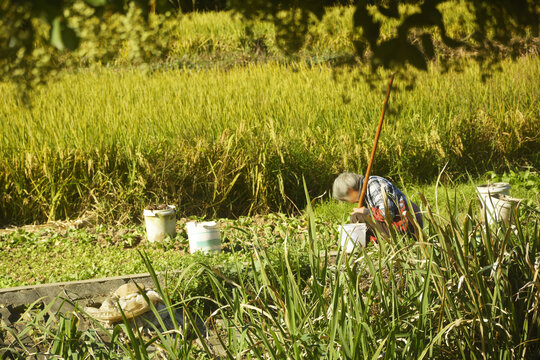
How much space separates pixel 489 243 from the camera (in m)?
2.23

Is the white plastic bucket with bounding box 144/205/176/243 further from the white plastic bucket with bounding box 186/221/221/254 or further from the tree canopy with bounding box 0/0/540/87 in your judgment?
the tree canopy with bounding box 0/0/540/87

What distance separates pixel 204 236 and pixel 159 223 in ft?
1.78

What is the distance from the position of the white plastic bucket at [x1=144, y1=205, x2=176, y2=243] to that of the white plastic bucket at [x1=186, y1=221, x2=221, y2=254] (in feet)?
1.26

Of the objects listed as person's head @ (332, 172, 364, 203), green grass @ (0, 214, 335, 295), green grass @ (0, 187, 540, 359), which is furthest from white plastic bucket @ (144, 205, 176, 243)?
green grass @ (0, 187, 540, 359)

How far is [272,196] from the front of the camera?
5090 mm

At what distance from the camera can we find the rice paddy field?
211cm

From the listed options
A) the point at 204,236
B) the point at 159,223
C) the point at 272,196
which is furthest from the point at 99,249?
the point at 272,196

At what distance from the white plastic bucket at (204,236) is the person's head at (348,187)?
0.78 metres

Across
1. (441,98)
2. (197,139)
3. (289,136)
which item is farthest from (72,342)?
(441,98)

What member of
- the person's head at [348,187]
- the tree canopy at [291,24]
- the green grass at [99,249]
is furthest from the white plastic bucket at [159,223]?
the tree canopy at [291,24]

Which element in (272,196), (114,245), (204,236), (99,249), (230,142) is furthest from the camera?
(272,196)

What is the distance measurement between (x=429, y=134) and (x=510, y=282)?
3.63m

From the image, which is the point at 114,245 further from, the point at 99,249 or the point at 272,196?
the point at 272,196

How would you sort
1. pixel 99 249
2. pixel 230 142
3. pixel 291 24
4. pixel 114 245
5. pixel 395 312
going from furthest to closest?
pixel 230 142 < pixel 114 245 < pixel 99 249 < pixel 395 312 < pixel 291 24
